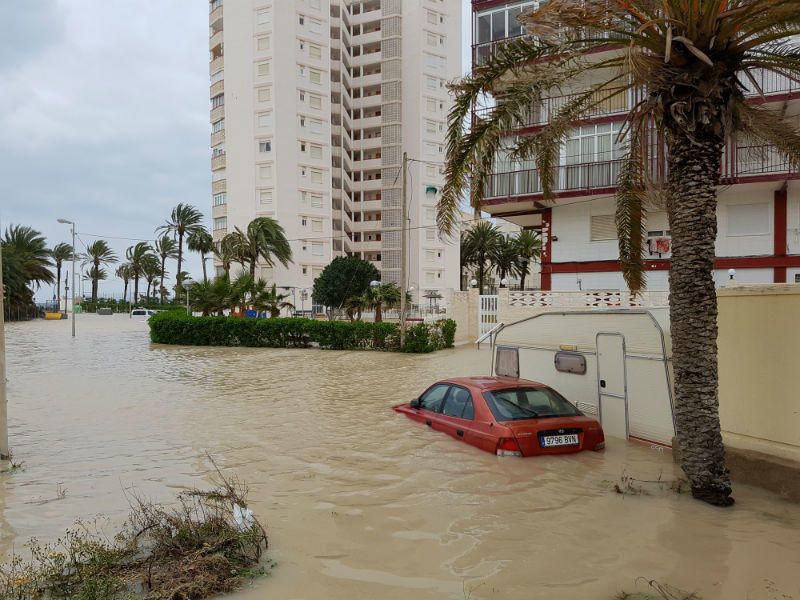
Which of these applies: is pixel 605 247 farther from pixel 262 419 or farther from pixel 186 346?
pixel 186 346

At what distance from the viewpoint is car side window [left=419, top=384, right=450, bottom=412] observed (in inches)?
387

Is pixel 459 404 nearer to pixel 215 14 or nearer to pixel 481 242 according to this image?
pixel 481 242

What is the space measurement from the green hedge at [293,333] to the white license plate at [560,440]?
59.1 ft

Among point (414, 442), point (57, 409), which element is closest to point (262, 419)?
point (414, 442)

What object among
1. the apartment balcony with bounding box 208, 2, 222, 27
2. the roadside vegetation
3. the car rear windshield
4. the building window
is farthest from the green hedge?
the apartment balcony with bounding box 208, 2, 222, 27

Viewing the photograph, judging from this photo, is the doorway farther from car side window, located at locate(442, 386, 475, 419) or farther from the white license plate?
car side window, located at locate(442, 386, 475, 419)

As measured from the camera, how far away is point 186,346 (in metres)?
31.6

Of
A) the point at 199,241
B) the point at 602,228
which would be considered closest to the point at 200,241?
the point at 199,241

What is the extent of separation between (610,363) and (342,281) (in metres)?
35.7

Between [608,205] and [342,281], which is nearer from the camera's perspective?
[608,205]

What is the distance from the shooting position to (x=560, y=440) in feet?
26.5

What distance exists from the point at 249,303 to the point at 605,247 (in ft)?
67.0

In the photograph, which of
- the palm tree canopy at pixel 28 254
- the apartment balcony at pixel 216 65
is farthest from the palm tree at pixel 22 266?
the apartment balcony at pixel 216 65

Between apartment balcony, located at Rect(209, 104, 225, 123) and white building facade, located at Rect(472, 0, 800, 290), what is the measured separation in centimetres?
4201
